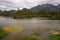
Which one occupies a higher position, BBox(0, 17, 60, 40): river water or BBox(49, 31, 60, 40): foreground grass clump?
BBox(49, 31, 60, 40): foreground grass clump

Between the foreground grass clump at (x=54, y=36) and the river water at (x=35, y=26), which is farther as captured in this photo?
the river water at (x=35, y=26)

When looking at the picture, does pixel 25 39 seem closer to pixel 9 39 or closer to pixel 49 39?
pixel 9 39

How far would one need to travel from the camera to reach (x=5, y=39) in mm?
26672

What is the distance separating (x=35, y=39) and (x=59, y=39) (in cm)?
536

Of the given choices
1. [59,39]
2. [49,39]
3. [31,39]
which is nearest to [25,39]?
[31,39]

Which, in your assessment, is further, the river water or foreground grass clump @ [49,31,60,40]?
the river water

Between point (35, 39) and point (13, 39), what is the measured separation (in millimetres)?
5111

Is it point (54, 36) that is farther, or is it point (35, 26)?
point (35, 26)

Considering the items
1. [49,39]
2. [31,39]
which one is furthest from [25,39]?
[49,39]

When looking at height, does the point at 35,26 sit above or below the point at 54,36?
below

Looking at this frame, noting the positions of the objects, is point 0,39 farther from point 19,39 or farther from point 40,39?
point 40,39

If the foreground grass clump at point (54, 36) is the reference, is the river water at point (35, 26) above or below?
below

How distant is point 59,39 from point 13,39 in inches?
412

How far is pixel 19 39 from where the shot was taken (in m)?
26.9
